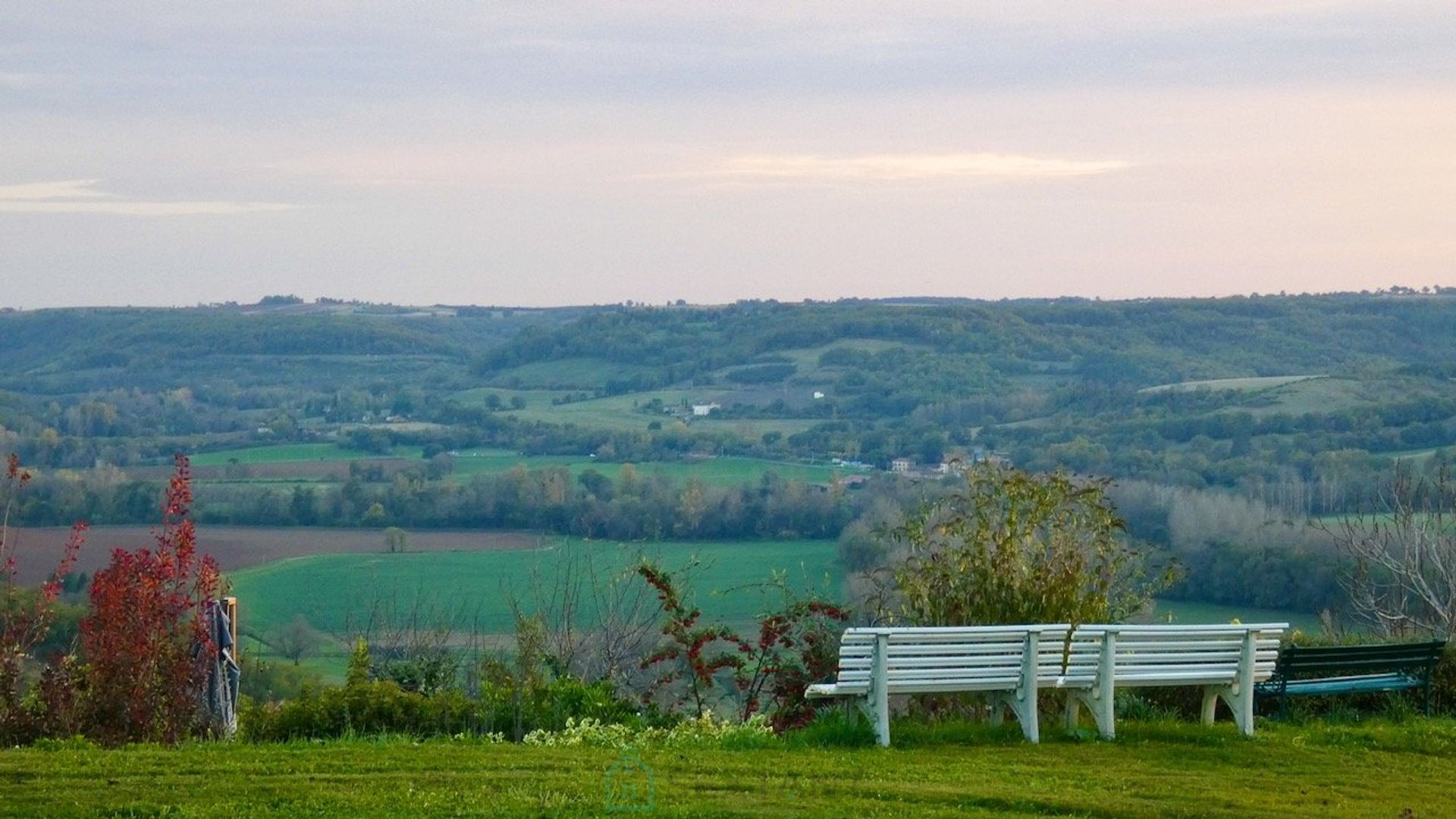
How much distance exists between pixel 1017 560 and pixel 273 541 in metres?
48.7

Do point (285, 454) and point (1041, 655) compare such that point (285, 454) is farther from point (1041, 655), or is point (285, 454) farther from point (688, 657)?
point (1041, 655)

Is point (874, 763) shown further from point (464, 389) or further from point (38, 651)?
point (464, 389)

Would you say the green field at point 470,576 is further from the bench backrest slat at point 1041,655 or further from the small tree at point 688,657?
the bench backrest slat at point 1041,655

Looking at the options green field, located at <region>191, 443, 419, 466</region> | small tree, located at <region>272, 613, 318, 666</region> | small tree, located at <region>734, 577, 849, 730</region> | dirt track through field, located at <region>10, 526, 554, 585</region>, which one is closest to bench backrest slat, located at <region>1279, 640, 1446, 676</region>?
small tree, located at <region>734, 577, 849, 730</region>

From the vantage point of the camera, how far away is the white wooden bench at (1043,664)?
415 inches

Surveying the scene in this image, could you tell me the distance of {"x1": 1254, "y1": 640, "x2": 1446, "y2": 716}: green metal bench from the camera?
470 inches

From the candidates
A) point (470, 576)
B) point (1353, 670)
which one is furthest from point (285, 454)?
point (1353, 670)

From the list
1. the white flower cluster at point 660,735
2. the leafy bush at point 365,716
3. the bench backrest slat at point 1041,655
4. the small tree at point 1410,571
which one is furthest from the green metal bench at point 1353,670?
the leafy bush at point 365,716

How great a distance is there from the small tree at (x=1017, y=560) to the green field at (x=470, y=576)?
15436mm

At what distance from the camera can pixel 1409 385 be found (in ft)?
Answer: 240

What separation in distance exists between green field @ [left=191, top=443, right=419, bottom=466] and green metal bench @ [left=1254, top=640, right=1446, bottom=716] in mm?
69489

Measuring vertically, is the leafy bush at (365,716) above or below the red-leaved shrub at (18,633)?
below

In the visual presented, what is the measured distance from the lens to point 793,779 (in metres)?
9.25

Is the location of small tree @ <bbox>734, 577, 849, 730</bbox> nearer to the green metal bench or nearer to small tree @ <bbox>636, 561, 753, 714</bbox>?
small tree @ <bbox>636, 561, 753, 714</bbox>
